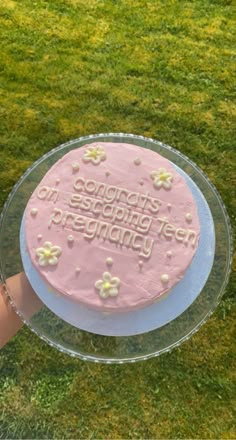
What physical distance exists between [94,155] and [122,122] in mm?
1368

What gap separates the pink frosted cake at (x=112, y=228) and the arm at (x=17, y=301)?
234 mm

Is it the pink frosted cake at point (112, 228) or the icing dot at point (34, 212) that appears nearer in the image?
the pink frosted cake at point (112, 228)

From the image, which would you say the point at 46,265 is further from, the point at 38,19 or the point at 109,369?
the point at 38,19

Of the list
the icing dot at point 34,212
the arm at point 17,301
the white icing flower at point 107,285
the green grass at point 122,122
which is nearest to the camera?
the white icing flower at point 107,285

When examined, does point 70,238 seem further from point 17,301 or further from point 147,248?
point 17,301

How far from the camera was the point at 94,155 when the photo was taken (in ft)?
9.23

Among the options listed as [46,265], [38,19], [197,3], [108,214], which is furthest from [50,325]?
[197,3]

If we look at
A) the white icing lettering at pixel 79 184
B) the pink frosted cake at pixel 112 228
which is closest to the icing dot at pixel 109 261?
the pink frosted cake at pixel 112 228

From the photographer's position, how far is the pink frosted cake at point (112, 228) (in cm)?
257

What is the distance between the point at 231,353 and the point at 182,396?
1.42 ft

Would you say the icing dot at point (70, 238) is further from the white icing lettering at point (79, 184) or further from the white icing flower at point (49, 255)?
the white icing lettering at point (79, 184)

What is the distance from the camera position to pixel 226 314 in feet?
11.7

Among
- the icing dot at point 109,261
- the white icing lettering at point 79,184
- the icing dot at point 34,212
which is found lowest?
the icing dot at point 109,261

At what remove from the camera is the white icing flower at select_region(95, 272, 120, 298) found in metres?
2.54
